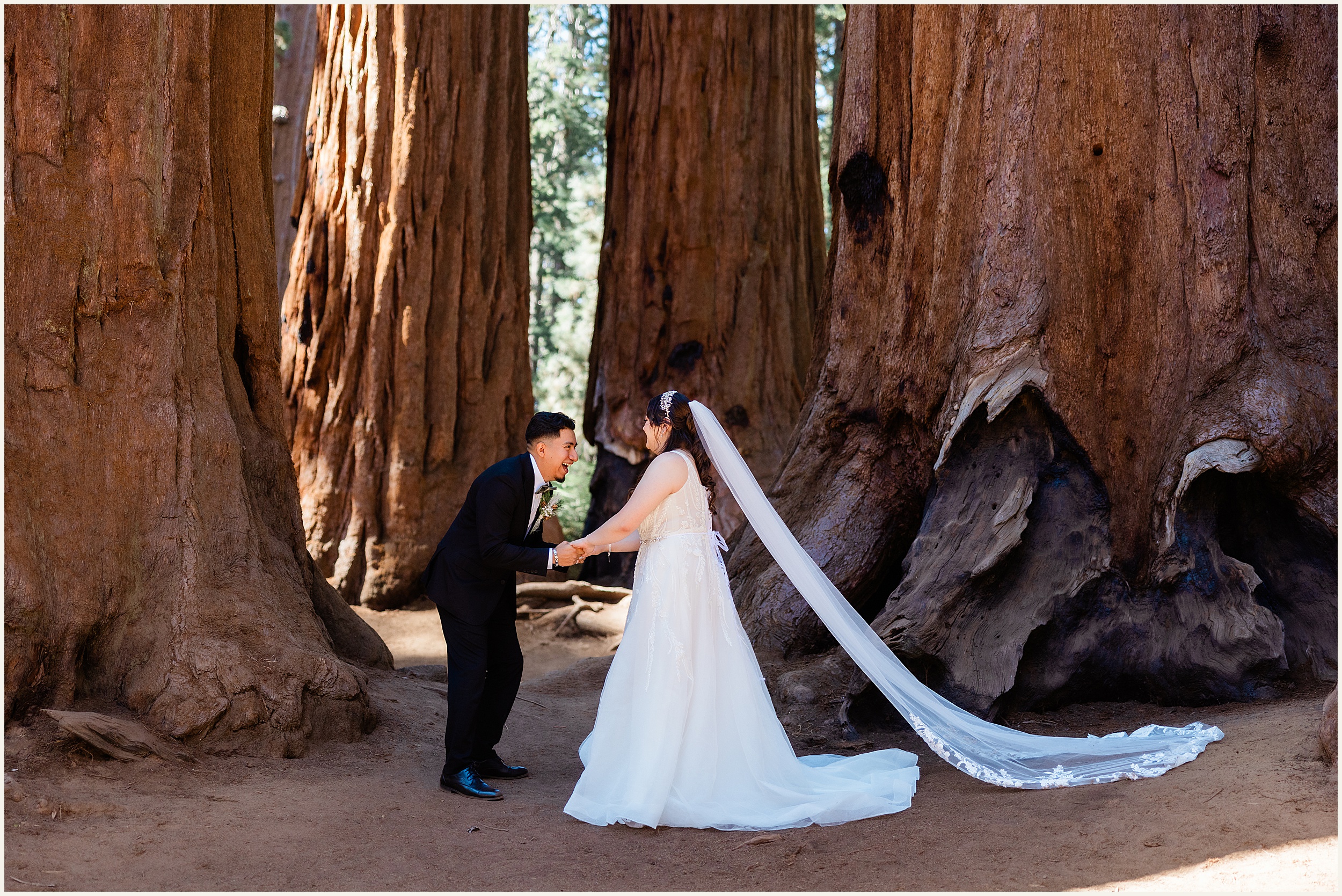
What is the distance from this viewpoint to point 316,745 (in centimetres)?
446

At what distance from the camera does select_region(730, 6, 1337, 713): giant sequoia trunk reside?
186 inches

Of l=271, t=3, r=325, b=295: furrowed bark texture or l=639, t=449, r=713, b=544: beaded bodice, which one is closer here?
l=639, t=449, r=713, b=544: beaded bodice

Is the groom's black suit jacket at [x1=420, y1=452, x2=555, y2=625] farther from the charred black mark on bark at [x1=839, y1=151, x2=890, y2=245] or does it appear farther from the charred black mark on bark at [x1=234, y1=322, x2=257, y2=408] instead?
the charred black mark on bark at [x1=839, y1=151, x2=890, y2=245]

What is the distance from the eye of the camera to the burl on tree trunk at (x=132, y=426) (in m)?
4.21

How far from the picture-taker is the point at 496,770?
15.0 ft

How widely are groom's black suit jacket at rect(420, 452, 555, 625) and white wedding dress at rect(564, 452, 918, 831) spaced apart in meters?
0.51

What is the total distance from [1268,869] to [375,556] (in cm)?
692

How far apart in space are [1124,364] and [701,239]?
5.35 m

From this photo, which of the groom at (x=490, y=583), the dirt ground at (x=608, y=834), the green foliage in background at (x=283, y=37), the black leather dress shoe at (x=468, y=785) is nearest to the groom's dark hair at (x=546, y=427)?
the groom at (x=490, y=583)

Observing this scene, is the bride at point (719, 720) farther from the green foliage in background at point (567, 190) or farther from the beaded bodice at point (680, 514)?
the green foliage in background at point (567, 190)

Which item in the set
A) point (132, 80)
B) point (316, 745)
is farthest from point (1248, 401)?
point (132, 80)

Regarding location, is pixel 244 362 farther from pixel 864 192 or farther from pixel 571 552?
pixel 864 192

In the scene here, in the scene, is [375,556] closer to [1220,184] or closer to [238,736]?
[238,736]

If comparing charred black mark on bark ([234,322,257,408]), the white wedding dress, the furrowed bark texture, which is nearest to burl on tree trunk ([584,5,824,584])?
charred black mark on bark ([234,322,257,408])
